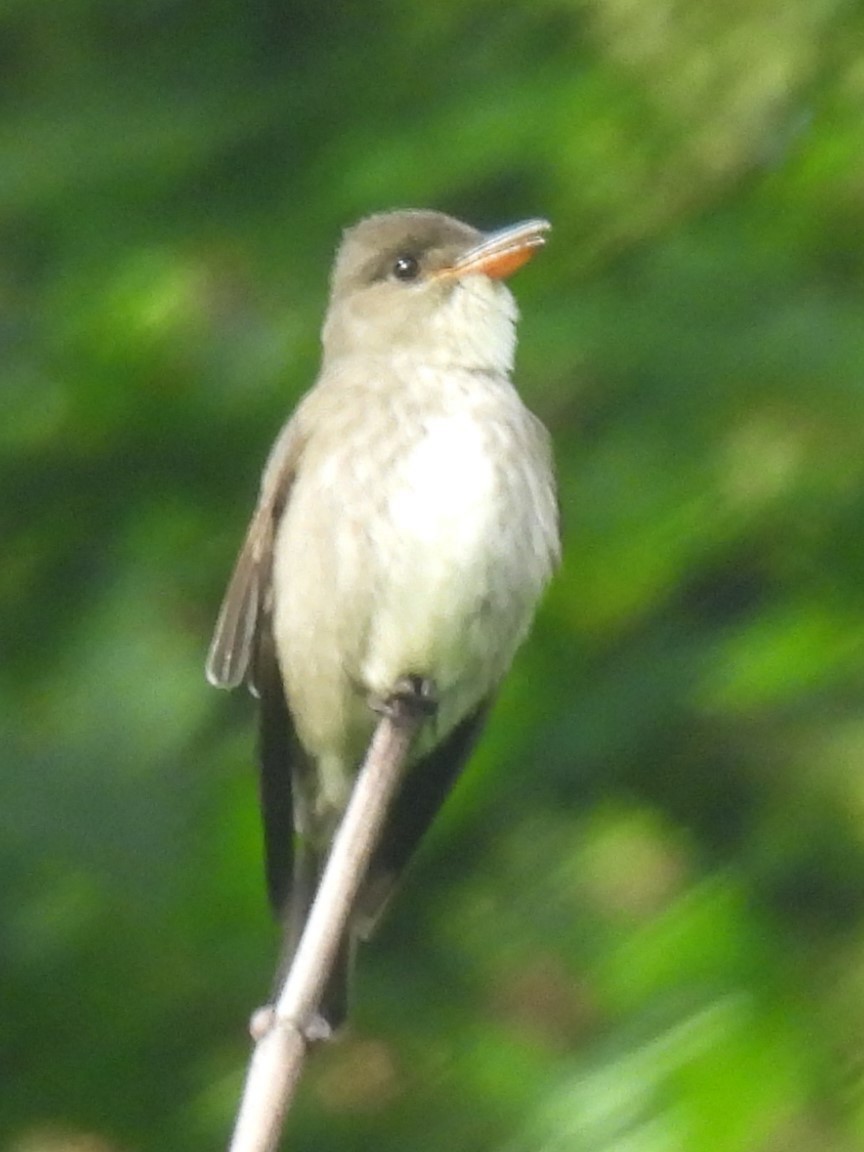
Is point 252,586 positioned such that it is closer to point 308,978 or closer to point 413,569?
point 413,569

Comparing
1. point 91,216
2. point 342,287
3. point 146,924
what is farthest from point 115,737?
point 342,287

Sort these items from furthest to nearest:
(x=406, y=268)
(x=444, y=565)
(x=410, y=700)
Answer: (x=406, y=268) → (x=444, y=565) → (x=410, y=700)

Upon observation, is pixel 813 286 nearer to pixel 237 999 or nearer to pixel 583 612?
pixel 583 612

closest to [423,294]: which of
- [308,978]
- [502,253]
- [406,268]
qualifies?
[406,268]

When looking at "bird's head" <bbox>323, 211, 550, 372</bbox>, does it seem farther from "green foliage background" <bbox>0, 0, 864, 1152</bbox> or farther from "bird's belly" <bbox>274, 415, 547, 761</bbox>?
"bird's belly" <bbox>274, 415, 547, 761</bbox>

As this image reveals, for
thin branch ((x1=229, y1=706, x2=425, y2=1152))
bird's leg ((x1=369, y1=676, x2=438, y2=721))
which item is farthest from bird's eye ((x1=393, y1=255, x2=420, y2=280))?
thin branch ((x1=229, y1=706, x2=425, y2=1152))

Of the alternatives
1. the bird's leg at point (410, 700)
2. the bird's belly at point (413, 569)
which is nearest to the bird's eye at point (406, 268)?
the bird's belly at point (413, 569)
